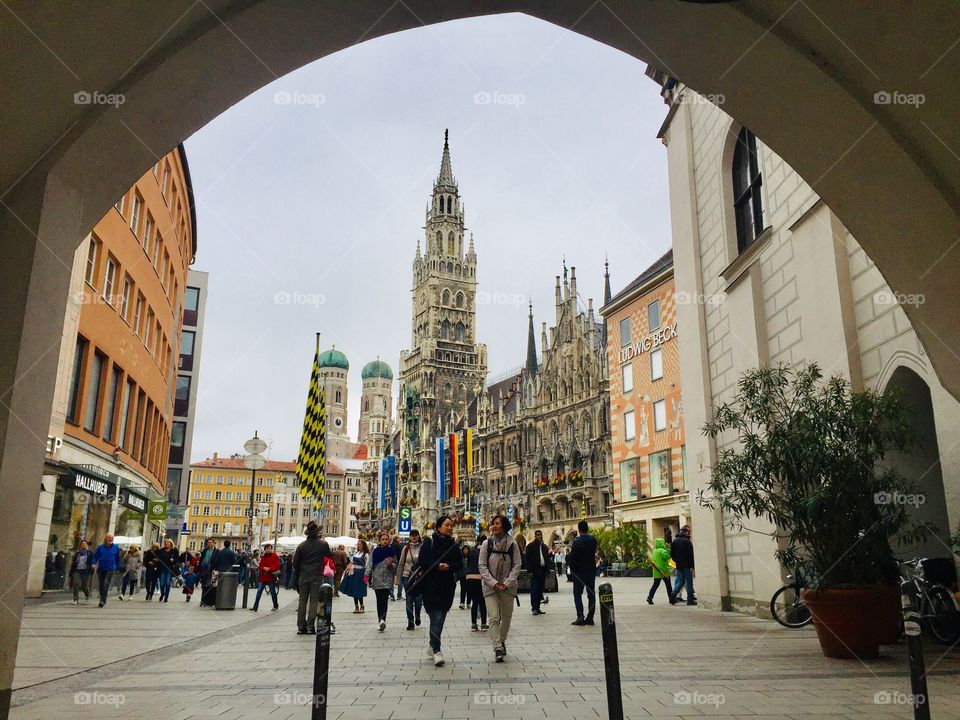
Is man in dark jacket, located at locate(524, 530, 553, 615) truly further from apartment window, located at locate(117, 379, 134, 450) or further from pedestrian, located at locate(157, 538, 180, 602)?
apartment window, located at locate(117, 379, 134, 450)

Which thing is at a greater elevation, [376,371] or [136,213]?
[376,371]

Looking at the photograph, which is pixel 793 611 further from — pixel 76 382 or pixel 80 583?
pixel 76 382

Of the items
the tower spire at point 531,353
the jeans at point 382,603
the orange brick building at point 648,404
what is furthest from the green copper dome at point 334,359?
the jeans at point 382,603

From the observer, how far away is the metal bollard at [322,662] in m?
4.35

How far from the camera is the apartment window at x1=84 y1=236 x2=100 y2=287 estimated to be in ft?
64.7

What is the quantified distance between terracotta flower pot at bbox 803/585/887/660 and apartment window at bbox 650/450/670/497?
32.6 metres

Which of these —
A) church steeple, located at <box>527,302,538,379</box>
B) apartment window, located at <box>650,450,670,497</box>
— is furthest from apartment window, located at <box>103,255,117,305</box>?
church steeple, located at <box>527,302,538,379</box>

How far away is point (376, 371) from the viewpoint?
605 ft

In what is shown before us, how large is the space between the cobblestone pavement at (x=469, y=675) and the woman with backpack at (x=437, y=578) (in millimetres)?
368

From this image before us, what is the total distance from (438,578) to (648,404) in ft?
112

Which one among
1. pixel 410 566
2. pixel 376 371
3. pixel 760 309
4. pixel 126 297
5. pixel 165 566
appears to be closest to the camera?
pixel 760 309

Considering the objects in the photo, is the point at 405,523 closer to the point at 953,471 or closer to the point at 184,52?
the point at 953,471

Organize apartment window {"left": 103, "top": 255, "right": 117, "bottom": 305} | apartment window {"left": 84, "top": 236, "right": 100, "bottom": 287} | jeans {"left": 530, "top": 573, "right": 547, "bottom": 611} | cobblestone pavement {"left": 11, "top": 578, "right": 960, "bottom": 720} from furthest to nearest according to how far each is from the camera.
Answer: apartment window {"left": 103, "top": 255, "right": 117, "bottom": 305}, apartment window {"left": 84, "top": 236, "right": 100, "bottom": 287}, jeans {"left": 530, "top": 573, "right": 547, "bottom": 611}, cobblestone pavement {"left": 11, "top": 578, "right": 960, "bottom": 720}

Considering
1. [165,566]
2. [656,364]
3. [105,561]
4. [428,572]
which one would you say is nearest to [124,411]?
[165,566]
